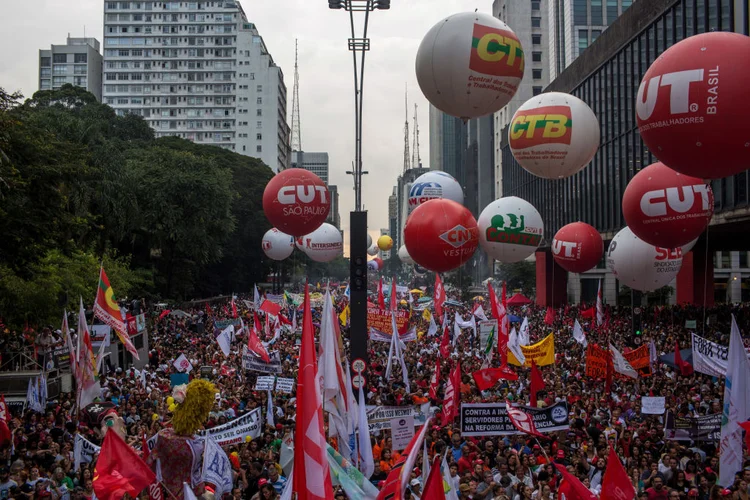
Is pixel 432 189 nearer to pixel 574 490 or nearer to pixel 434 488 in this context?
pixel 574 490

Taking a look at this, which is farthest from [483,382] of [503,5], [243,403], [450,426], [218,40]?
[218,40]

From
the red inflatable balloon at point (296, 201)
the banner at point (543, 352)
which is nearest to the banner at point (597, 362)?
the banner at point (543, 352)

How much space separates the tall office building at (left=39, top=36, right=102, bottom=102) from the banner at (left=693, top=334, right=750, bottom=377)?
11537 centimetres

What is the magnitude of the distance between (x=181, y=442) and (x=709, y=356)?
950cm

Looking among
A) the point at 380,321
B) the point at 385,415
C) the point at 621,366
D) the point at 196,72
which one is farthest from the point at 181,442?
the point at 196,72

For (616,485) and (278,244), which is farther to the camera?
(278,244)

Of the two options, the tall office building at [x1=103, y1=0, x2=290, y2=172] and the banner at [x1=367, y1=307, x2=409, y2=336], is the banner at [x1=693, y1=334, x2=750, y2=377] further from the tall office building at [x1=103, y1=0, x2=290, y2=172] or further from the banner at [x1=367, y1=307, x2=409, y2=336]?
the tall office building at [x1=103, y1=0, x2=290, y2=172]

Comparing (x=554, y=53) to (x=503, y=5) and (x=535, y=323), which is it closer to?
(x=503, y=5)

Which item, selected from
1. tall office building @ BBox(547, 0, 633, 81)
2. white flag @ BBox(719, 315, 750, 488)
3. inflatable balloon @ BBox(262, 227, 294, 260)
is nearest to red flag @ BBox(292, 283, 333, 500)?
white flag @ BBox(719, 315, 750, 488)

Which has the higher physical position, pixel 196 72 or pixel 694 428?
pixel 196 72

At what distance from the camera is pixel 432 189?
18.9 meters

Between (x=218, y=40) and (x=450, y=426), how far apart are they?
4316 inches

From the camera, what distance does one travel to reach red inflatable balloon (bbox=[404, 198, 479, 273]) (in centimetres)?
1332

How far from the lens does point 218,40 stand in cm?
11356
